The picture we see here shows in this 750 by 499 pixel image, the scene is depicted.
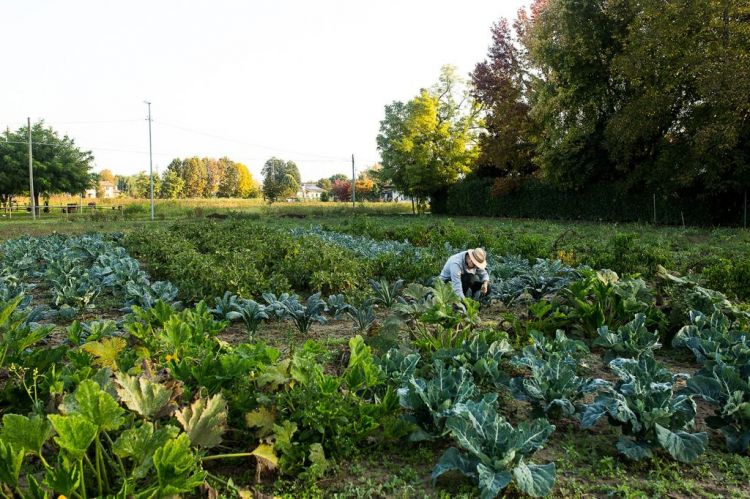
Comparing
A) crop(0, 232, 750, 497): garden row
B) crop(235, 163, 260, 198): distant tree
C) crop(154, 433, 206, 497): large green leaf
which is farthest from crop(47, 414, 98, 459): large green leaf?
crop(235, 163, 260, 198): distant tree

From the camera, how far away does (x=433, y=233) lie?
14516 millimetres

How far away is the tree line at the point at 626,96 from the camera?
17.7 metres

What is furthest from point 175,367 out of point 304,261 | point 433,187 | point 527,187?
point 433,187

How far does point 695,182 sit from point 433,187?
2178cm

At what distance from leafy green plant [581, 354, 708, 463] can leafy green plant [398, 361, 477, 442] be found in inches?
30.3

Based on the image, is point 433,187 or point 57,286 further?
point 433,187

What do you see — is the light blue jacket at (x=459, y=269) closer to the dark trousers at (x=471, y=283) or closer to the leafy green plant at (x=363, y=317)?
the dark trousers at (x=471, y=283)

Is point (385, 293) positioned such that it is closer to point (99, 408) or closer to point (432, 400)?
point (432, 400)

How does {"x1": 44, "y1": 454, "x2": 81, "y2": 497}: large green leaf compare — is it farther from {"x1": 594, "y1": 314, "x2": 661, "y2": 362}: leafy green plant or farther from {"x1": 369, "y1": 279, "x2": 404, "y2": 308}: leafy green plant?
{"x1": 369, "y1": 279, "x2": 404, "y2": 308}: leafy green plant

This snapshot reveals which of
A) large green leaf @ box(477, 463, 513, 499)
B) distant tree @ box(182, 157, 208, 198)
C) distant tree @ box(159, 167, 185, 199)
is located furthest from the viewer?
distant tree @ box(182, 157, 208, 198)

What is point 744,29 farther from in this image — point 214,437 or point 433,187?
point 433,187

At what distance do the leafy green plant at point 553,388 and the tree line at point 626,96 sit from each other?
17244 mm

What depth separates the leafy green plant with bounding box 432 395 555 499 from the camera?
2484 millimetres

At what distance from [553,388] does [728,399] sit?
1004 millimetres
